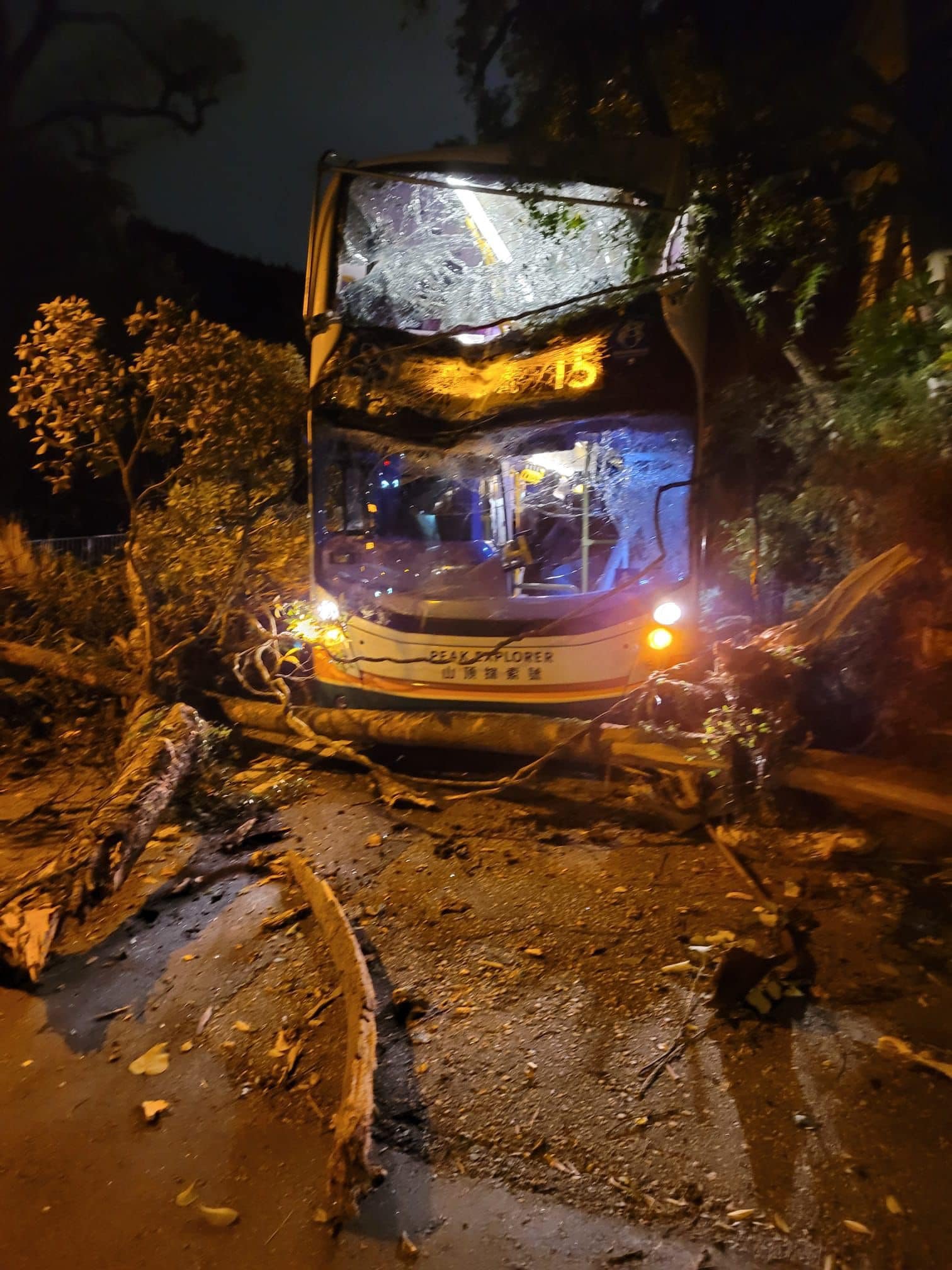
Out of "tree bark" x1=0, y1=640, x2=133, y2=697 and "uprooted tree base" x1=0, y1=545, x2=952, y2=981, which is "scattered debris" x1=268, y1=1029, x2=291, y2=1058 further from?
"tree bark" x1=0, y1=640, x2=133, y2=697

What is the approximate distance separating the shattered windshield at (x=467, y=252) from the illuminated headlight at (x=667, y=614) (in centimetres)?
235

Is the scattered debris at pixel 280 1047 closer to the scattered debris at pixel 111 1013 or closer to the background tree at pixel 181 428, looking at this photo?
the scattered debris at pixel 111 1013

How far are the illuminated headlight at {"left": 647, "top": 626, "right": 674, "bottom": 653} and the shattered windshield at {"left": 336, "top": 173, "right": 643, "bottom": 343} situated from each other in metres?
2.47

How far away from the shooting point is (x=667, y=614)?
5.34 m

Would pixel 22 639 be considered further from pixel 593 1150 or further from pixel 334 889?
pixel 593 1150

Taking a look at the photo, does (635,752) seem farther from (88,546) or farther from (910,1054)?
(88,546)

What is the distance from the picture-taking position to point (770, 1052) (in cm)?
284

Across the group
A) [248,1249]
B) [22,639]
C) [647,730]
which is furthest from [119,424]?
[248,1249]

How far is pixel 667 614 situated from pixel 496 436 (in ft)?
5.42

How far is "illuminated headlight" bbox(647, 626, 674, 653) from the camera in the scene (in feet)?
17.5

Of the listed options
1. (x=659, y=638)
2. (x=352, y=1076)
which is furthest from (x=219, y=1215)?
(x=659, y=638)

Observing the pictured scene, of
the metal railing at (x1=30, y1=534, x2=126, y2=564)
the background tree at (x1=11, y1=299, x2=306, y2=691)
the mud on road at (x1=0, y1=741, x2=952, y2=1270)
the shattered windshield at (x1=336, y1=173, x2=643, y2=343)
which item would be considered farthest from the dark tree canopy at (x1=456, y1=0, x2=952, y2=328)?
the metal railing at (x1=30, y1=534, x2=126, y2=564)

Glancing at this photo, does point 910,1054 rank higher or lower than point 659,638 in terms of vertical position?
lower

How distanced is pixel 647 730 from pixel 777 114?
15.0ft
